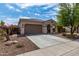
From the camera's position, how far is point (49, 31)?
265 cm

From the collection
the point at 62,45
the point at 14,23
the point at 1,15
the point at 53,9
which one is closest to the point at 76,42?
the point at 62,45

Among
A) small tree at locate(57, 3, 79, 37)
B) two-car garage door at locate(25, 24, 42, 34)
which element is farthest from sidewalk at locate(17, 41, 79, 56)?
two-car garage door at locate(25, 24, 42, 34)

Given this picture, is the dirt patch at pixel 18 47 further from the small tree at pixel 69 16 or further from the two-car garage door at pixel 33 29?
the small tree at pixel 69 16

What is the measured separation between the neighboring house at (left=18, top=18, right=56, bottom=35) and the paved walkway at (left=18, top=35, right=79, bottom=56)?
0.35 feet

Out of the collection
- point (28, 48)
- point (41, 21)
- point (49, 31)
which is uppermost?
point (41, 21)

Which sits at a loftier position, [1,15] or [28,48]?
[1,15]

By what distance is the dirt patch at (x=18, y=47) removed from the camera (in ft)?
8.02

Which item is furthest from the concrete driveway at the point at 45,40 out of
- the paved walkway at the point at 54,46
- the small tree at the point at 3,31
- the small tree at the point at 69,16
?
the small tree at the point at 3,31

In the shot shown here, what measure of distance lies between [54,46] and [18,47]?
57 centimetres

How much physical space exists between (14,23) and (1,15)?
24cm

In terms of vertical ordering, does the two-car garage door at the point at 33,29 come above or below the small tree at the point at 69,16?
below

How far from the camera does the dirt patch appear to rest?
2.45 metres

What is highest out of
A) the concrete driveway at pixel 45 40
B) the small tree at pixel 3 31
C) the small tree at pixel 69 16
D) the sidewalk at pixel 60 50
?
the small tree at pixel 69 16

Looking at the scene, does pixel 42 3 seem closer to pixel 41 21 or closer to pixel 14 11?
pixel 41 21
